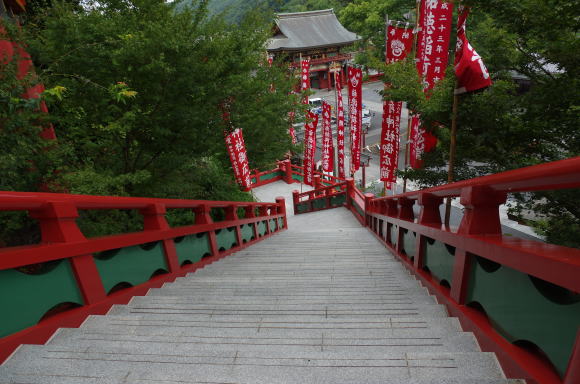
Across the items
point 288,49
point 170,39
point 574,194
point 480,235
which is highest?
point 288,49

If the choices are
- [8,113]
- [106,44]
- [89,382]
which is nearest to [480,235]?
[89,382]

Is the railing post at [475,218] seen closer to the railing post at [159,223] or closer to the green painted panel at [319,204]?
the railing post at [159,223]

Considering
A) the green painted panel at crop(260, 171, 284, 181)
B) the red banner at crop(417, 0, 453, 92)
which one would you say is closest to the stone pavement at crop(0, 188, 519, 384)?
the red banner at crop(417, 0, 453, 92)

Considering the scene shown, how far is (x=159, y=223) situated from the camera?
3.79 m

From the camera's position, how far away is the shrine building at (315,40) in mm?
35375

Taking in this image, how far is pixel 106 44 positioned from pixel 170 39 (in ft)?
4.01

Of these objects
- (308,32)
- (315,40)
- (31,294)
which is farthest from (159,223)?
(308,32)

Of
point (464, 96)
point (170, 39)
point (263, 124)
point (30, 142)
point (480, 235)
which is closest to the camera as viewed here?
point (480, 235)

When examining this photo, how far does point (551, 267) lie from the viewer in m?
1.46

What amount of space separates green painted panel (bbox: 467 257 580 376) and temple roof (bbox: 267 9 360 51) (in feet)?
115

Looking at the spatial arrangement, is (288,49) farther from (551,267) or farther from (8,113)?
(551,267)

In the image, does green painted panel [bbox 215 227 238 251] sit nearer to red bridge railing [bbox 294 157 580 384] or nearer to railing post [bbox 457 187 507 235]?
red bridge railing [bbox 294 157 580 384]

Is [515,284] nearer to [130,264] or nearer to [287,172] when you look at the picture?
[130,264]

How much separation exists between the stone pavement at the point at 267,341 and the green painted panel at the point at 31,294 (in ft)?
0.60
